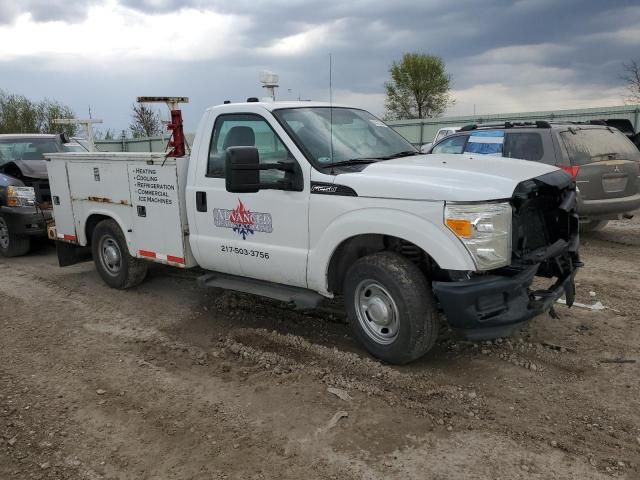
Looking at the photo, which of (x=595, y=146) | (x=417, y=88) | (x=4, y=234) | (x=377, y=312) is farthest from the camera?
(x=417, y=88)

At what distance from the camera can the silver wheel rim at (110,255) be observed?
260 inches

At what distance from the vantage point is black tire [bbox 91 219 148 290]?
6465mm

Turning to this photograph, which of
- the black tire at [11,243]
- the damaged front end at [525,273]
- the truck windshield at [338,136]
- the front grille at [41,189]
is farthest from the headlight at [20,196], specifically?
the damaged front end at [525,273]

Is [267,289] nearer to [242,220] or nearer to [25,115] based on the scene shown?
[242,220]

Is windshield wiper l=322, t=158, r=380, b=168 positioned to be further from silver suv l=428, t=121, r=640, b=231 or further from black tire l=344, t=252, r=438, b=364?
silver suv l=428, t=121, r=640, b=231

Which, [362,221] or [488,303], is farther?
[362,221]

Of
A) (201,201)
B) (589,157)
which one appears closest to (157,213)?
(201,201)

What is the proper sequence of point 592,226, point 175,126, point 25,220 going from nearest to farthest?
point 175,126
point 25,220
point 592,226

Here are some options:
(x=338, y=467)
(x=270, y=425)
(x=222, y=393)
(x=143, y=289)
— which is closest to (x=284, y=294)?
(x=222, y=393)

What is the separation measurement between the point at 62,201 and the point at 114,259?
111cm

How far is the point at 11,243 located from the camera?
28.5 ft

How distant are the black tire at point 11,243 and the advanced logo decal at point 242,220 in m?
4.96

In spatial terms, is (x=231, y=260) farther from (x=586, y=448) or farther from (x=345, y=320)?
(x=586, y=448)

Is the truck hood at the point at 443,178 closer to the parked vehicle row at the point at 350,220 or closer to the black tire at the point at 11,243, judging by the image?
the parked vehicle row at the point at 350,220
